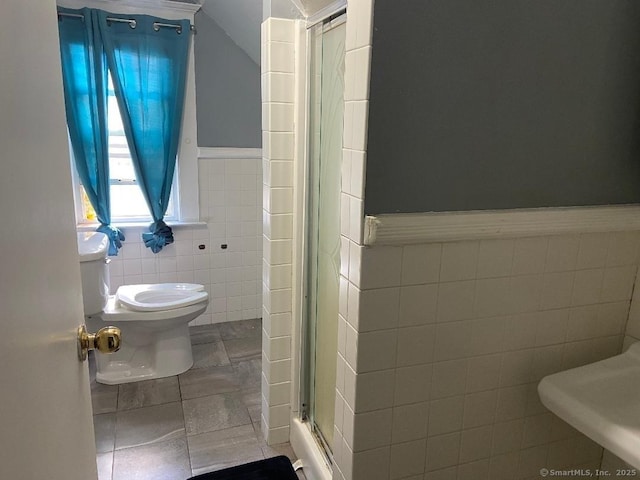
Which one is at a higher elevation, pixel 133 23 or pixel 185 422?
pixel 133 23

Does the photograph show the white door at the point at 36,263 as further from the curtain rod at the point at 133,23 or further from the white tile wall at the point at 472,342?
the curtain rod at the point at 133,23

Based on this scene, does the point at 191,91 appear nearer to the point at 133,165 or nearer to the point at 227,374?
the point at 133,165

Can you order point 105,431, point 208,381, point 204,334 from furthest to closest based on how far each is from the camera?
1. point 204,334
2. point 208,381
3. point 105,431

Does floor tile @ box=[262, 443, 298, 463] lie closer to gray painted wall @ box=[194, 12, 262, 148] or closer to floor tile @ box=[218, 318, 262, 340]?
floor tile @ box=[218, 318, 262, 340]

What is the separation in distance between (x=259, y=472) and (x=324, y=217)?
1.12 meters

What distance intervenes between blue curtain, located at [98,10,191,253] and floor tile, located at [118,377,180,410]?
0.91m

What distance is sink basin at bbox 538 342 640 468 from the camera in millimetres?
1077

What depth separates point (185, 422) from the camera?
7.76ft

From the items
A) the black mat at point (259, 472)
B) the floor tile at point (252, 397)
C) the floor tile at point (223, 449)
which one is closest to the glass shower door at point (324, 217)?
the black mat at point (259, 472)

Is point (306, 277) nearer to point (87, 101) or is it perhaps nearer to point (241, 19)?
point (241, 19)

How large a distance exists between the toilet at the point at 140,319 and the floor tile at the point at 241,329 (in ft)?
1.55

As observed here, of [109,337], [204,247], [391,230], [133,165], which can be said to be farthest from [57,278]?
[204,247]

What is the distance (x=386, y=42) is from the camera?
43.5 inches

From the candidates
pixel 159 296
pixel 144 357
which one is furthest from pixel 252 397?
pixel 159 296
